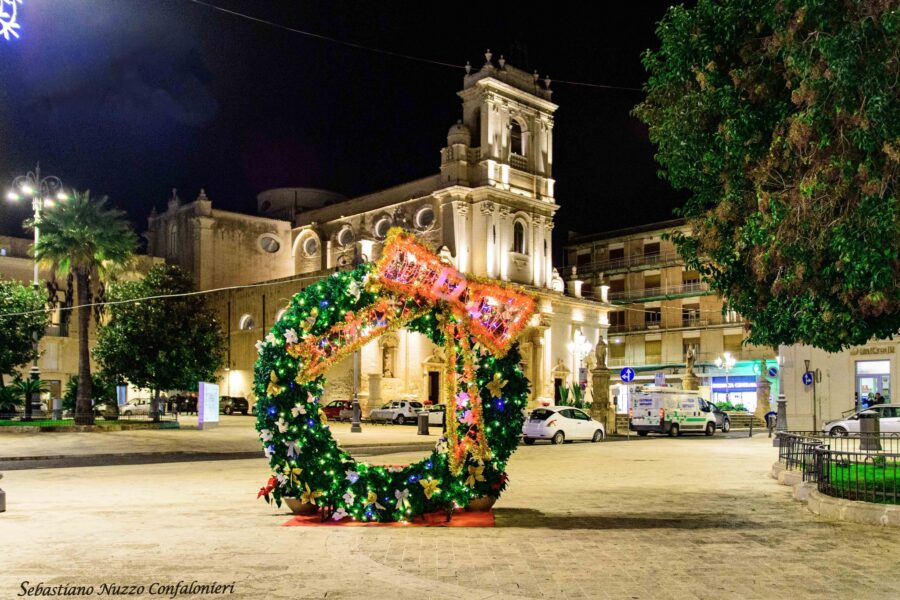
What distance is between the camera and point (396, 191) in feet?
190

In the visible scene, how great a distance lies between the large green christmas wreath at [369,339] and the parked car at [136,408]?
45649mm

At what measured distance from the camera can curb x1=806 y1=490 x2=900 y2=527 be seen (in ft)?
34.0

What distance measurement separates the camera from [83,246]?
34156 millimetres

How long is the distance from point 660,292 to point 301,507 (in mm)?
59069

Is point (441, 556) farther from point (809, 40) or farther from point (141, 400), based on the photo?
point (141, 400)

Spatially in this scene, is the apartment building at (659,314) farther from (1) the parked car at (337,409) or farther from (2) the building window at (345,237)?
(1) the parked car at (337,409)

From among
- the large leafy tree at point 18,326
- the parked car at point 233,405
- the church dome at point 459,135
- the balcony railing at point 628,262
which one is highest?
the church dome at point 459,135

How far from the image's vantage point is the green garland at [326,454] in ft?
34.5

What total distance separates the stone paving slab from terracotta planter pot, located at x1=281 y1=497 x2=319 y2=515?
1354cm

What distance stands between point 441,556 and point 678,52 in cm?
805

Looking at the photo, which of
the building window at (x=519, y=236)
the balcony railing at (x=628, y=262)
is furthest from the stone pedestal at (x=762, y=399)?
the balcony railing at (x=628, y=262)

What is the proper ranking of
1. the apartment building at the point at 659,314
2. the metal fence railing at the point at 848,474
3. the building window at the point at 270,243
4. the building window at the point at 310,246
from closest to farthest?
the metal fence railing at the point at 848,474 → the apartment building at the point at 659,314 → the building window at the point at 310,246 → the building window at the point at 270,243

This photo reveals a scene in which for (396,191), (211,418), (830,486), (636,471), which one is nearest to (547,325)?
(396,191)

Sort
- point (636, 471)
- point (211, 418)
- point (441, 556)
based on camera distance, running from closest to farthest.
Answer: point (441, 556), point (636, 471), point (211, 418)
